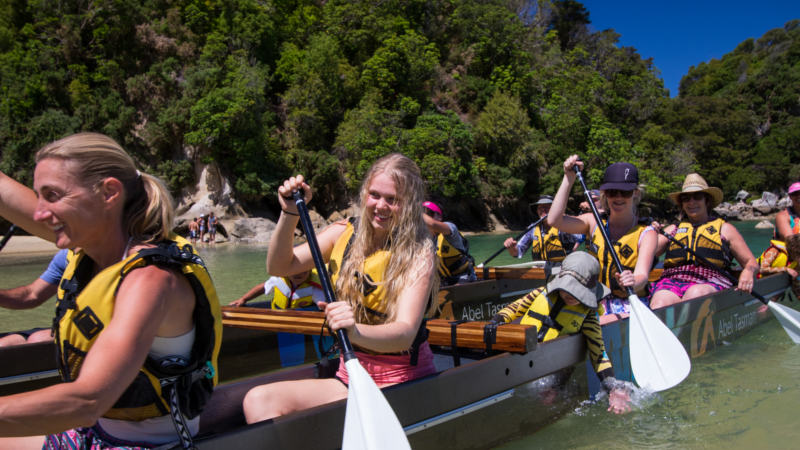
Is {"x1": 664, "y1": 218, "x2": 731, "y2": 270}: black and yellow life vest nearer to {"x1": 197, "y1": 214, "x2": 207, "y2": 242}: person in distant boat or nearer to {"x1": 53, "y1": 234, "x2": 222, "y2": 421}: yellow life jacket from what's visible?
{"x1": 53, "y1": 234, "x2": 222, "y2": 421}: yellow life jacket

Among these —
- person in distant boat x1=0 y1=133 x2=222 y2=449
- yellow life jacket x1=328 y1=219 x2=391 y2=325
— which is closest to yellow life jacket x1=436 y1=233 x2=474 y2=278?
yellow life jacket x1=328 y1=219 x2=391 y2=325

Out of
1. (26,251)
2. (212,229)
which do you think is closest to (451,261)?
(26,251)

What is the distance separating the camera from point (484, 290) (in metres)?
6.77

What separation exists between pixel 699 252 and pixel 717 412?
1.96 meters

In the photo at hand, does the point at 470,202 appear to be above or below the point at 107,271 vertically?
above

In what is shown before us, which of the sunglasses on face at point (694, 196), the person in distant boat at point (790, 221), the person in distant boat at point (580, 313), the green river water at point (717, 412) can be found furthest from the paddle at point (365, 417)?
the person in distant boat at point (790, 221)

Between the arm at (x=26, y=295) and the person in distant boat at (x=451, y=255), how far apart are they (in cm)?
375

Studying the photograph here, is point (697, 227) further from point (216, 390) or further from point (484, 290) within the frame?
point (216, 390)

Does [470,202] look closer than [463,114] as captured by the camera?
Yes

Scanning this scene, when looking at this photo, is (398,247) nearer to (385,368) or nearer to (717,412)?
(385,368)

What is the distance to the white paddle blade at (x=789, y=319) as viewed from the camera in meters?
6.01

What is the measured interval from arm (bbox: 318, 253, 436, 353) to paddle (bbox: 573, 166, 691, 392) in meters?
2.53

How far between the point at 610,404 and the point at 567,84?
134ft

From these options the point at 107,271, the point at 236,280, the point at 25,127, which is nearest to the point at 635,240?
the point at 107,271
